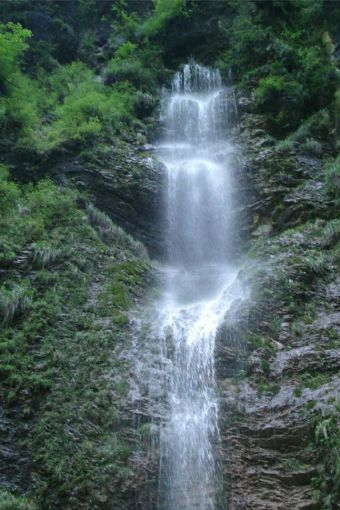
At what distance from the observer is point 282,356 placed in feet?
32.0

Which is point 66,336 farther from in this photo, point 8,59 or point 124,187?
point 8,59

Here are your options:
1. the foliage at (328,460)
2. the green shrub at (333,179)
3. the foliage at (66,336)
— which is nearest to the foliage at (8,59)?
the foliage at (66,336)

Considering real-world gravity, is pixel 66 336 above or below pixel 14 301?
below

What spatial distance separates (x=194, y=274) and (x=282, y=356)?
4.55 meters

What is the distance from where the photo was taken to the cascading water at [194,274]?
8.55 metres

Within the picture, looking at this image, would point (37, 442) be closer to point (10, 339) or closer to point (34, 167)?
point (10, 339)

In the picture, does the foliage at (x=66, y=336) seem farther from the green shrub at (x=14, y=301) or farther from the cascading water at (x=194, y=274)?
→ the cascading water at (x=194, y=274)

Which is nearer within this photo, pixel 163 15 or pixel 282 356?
pixel 282 356

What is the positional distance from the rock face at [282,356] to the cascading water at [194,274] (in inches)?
16.5

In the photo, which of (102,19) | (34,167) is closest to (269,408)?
(34,167)

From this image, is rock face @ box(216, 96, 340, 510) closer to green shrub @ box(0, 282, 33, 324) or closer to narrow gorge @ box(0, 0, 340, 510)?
narrow gorge @ box(0, 0, 340, 510)

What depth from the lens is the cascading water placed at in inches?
336

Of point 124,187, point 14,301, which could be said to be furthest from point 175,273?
point 14,301

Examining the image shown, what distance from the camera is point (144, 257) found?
13.4 m
